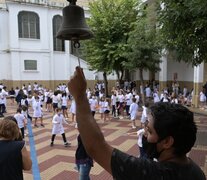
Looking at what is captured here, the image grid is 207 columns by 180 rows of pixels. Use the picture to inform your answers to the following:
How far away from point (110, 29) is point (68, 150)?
1316cm

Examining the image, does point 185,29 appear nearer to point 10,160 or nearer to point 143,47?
point 10,160

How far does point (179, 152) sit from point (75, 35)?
125 cm

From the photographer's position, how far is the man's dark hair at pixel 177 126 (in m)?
1.77

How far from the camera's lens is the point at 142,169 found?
5.53 feet

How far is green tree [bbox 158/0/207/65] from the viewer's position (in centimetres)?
561

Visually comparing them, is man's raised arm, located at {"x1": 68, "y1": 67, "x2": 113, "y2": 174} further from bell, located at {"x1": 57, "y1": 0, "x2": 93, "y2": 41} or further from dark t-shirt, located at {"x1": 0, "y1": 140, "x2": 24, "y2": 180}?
dark t-shirt, located at {"x1": 0, "y1": 140, "x2": 24, "y2": 180}

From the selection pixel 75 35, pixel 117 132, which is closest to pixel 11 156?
pixel 75 35

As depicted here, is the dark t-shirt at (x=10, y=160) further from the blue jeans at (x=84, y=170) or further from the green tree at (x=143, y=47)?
the green tree at (x=143, y=47)

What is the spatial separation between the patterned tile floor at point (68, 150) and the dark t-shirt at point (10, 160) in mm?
4102

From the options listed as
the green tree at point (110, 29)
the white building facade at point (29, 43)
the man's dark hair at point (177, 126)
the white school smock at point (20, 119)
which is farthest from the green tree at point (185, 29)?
the white building facade at point (29, 43)

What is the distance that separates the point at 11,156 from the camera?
3.38 m

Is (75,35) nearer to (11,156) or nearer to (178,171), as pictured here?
(178,171)

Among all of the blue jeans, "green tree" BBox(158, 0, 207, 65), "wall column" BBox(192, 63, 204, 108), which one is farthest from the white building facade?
the blue jeans

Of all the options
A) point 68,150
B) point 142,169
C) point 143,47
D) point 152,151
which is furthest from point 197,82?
point 142,169
